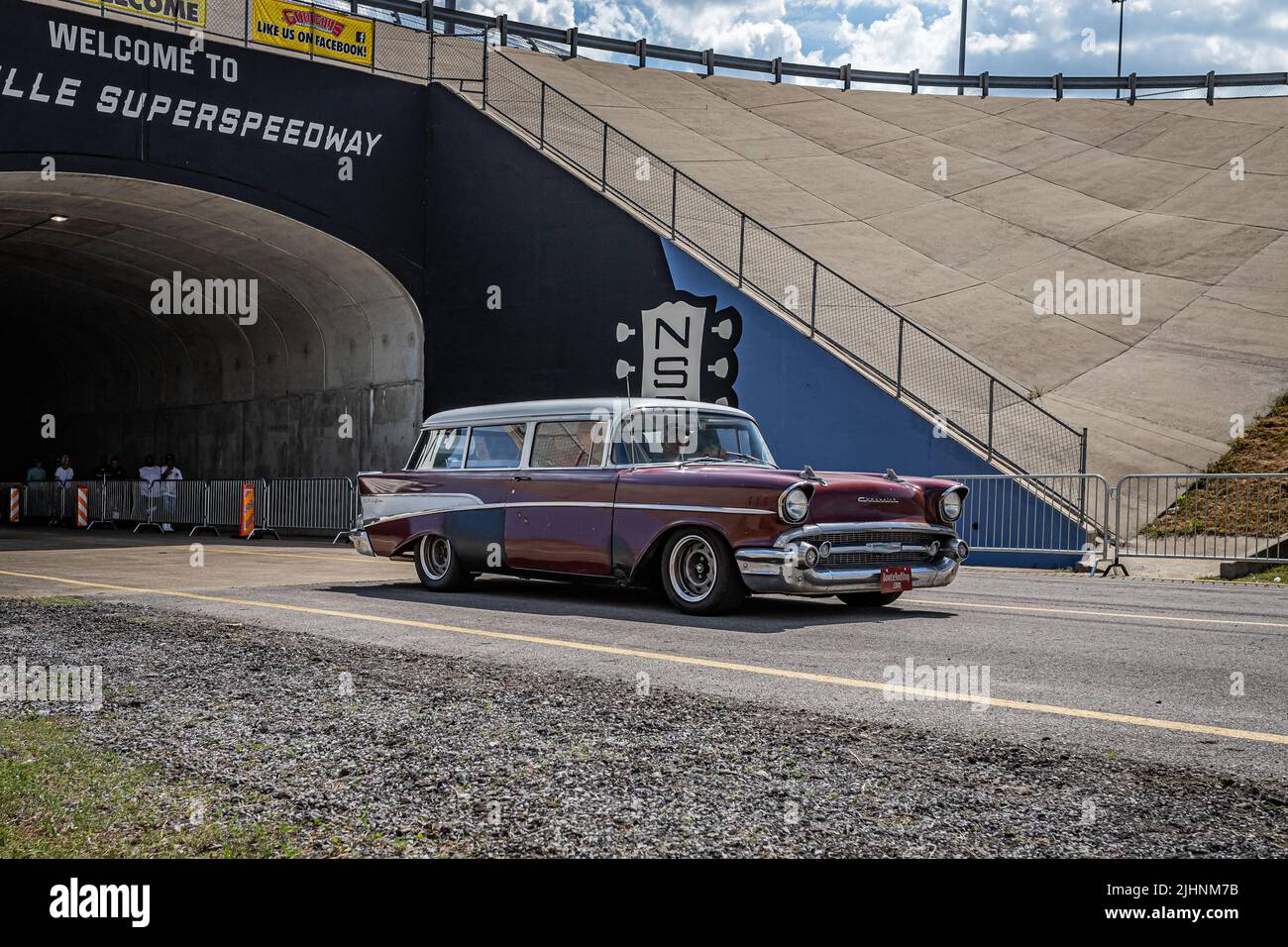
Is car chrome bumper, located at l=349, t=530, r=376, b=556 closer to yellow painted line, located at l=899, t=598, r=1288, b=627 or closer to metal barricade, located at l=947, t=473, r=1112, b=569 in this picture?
yellow painted line, located at l=899, t=598, r=1288, b=627

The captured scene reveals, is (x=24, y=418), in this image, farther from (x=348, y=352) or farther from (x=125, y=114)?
(x=125, y=114)

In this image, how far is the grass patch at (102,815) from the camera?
322 centimetres

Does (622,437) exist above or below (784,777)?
above

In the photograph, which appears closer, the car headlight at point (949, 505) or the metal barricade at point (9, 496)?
the car headlight at point (949, 505)

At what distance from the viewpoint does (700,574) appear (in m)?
9.02

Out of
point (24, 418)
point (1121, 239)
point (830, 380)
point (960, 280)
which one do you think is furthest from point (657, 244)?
point (24, 418)

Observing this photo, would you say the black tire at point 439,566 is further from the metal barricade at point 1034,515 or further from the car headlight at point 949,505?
the metal barricade at point 1034,515

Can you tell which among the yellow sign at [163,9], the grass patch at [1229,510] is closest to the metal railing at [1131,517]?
the grass patch at [1229,510]

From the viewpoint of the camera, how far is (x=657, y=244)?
20359 mm

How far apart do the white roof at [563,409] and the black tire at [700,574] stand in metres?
1.33

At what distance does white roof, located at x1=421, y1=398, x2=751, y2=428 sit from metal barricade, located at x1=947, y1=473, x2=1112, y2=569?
646 centimetres

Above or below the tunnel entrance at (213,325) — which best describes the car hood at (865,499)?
below
